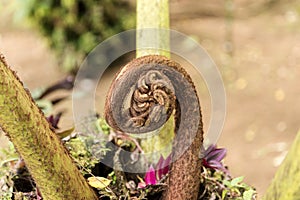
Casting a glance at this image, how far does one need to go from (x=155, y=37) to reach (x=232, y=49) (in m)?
2.30

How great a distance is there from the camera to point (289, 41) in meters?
3.13

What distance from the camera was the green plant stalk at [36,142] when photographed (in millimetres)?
595

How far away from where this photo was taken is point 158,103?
0.66 m

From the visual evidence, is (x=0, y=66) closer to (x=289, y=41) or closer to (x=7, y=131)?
(x=7, y=131)

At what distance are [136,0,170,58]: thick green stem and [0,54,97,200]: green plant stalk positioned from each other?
10.3 inches

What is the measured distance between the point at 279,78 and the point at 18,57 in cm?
138

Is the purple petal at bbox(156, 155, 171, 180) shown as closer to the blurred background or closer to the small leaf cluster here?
the blurred background

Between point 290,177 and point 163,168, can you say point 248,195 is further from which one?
point 290,177

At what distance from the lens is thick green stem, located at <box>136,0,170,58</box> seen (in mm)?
874

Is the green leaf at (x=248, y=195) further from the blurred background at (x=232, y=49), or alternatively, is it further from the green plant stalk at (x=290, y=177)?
the blurred background at (x=232, y=49)

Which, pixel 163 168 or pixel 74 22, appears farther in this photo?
pixel 74 22

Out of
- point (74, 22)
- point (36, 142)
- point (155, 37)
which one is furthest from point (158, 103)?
point (74, 22)

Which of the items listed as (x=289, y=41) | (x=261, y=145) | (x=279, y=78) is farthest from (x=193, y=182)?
(x=289, y=41)

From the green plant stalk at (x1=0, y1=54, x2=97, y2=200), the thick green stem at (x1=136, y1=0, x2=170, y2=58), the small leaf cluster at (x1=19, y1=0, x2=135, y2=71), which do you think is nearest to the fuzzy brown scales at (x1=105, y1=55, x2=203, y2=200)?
the green plant stalk at (x1=0, y1=54, x2=97, y2=200)
